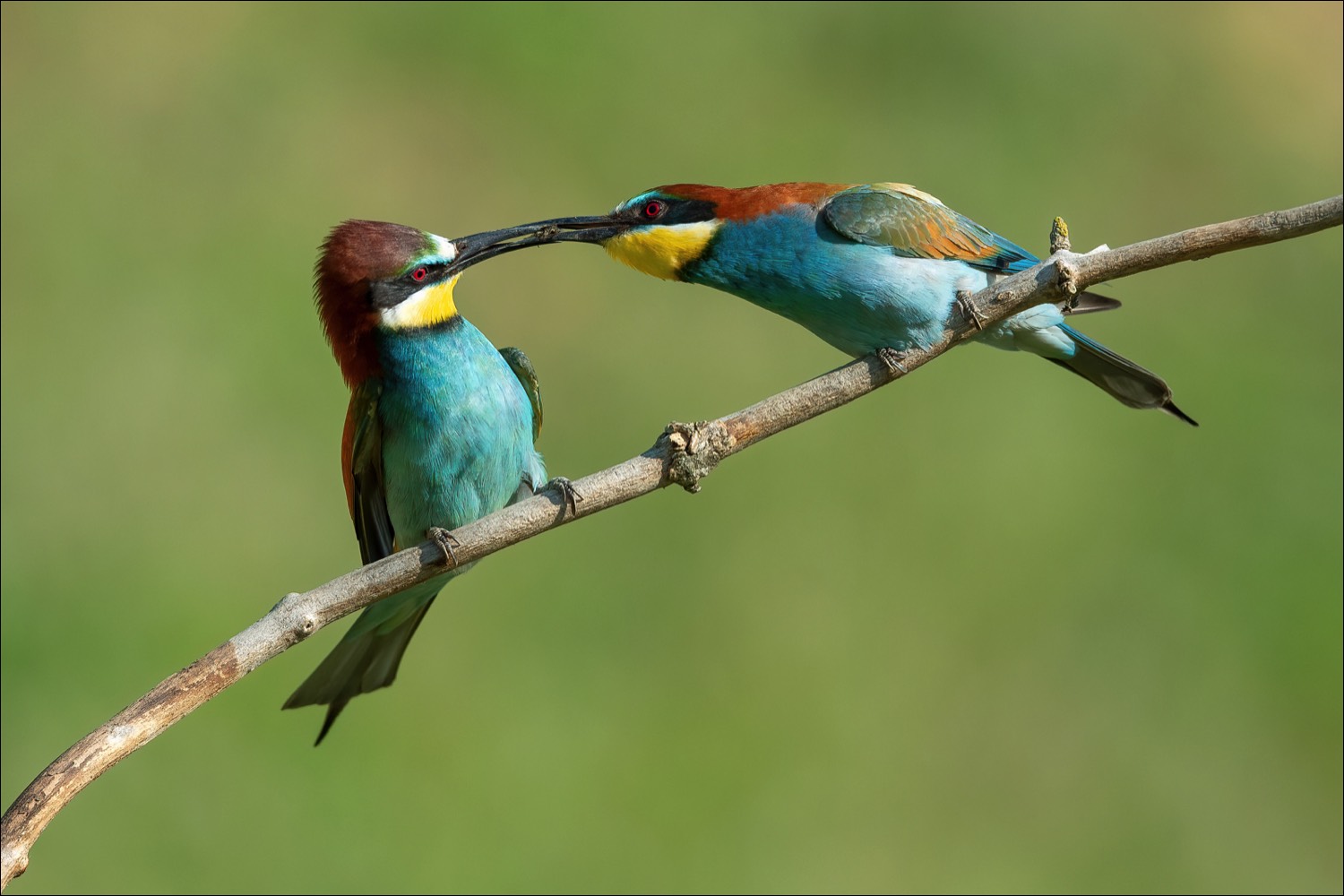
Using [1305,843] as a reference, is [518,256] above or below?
above

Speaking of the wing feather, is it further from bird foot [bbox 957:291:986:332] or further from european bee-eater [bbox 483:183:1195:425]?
bird foot [bbox 957:291:986:332]

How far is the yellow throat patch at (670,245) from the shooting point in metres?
3.19

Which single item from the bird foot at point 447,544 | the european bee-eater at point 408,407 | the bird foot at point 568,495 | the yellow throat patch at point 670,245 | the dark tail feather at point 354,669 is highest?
the yellow throat patch at point 670,245

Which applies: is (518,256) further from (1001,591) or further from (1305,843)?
(1305,843)

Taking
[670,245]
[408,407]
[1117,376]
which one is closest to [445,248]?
[408,407]

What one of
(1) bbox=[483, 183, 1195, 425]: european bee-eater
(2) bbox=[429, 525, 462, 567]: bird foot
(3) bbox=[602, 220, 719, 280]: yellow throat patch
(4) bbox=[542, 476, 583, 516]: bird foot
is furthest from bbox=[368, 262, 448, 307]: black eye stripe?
(4) bbox=[542, 476, 583, 516]: bird foot

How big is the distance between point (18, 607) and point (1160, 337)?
15.0 ft

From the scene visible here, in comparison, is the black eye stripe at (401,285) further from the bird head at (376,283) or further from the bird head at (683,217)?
the bird head at (683,217)

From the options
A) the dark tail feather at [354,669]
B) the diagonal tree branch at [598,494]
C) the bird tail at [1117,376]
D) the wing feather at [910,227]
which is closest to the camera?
the diagonal tree branch at [598,494]

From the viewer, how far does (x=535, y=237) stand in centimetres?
335

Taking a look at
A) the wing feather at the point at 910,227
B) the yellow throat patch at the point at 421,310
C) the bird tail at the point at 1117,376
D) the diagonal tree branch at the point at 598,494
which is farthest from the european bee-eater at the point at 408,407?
the bird tail at the point at 1117,376

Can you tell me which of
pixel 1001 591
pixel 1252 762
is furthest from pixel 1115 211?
pixel 1252 762

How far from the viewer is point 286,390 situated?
5.71m

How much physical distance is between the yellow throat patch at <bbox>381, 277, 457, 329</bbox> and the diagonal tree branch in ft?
2.09
